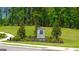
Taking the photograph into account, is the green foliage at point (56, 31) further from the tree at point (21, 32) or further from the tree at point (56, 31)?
the tree at point (21, 32)

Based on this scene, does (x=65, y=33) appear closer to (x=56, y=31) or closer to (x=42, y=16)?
(x=56, y=31)

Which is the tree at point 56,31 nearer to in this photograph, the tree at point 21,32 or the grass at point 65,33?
the grass at point 65,33

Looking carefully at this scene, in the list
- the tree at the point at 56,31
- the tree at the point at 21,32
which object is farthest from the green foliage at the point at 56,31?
the tree at the point at 21,32

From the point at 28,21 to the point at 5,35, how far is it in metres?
0.33

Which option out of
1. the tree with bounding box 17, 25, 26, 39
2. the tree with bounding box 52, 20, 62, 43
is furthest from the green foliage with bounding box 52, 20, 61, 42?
the tree with bounding box 17, 25, 26, 39

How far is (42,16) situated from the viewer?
262 cm

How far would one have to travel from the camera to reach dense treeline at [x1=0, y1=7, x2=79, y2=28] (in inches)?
103

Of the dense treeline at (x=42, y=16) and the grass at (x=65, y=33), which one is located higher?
the dense treeline at (x=42, y=16)

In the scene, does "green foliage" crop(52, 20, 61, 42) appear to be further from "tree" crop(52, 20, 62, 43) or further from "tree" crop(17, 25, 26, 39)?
"tree" crop(17, 25, 26, 39)

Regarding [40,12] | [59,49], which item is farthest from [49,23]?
[59,49]

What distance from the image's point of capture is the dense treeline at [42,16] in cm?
261

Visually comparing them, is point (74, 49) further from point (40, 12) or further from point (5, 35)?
point (5, 35)
